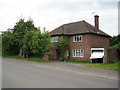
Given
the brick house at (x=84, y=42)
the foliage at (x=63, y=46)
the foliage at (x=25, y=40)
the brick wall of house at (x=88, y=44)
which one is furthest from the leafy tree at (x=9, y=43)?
the brick wall of house at (x=88, y=44)

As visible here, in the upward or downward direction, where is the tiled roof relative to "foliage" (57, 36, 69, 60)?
upward

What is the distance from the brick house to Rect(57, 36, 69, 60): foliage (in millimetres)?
824

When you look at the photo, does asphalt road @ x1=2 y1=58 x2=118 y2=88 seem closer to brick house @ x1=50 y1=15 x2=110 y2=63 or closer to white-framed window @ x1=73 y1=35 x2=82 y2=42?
brick house @ x1=50 y1=15 x2=110 y2=63

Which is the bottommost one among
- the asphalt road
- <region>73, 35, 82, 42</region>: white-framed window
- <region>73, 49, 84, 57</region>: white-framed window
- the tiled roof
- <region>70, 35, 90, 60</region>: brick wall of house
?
the asphalt road

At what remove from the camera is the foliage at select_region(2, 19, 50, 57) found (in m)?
26.1

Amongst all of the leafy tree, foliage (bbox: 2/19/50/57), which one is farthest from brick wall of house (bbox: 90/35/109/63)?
the leafy tree

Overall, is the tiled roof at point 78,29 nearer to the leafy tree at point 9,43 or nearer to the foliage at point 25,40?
the foliage at point 25,40

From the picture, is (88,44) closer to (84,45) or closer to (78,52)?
(84,45)

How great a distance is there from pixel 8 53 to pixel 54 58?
1447cm

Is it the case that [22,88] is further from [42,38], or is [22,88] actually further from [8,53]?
[8,53]

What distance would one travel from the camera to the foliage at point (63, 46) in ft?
95.3

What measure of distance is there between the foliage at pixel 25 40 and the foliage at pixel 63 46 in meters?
3.26

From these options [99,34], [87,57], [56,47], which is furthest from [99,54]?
[56,47]

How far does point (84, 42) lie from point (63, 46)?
4149 millimetres
